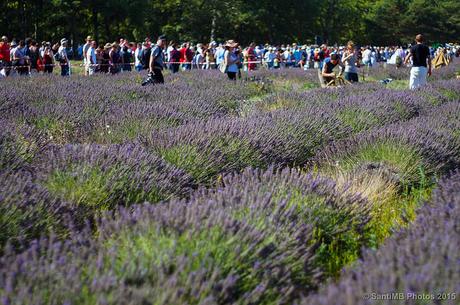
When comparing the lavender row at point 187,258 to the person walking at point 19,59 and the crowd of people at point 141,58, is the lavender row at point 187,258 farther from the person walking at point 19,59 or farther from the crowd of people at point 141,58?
the person walking at point 19,59

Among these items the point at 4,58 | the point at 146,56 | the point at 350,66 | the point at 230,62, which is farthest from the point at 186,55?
the point at 350,66

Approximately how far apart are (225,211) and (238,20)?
52593 millimetres

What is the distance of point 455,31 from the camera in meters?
74.4

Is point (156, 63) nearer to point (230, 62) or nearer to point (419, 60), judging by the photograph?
point (230, 62)

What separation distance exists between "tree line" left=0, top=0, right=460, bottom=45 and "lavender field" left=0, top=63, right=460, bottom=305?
3937 centimetres

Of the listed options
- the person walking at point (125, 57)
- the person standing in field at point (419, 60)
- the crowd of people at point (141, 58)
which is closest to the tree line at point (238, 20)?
the crowd of people at point (141, 58)

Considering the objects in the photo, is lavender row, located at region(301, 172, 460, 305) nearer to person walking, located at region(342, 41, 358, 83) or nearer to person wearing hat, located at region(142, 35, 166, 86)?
person wearing hat, located at region(142, 35, 166, 86)

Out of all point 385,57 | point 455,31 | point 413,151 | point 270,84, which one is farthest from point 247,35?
point 413,151

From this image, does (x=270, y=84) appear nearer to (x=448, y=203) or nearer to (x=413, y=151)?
(x=413, y=151)

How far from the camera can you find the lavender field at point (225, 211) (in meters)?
2.21

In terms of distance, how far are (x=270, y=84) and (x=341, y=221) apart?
13950 millimetres

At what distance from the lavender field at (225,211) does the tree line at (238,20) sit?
3937 centimetres

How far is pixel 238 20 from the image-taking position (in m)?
54.2

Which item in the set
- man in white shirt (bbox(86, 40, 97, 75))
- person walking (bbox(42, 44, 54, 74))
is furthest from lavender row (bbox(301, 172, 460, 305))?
person walking (bbox(42, 44, 54, 74))
